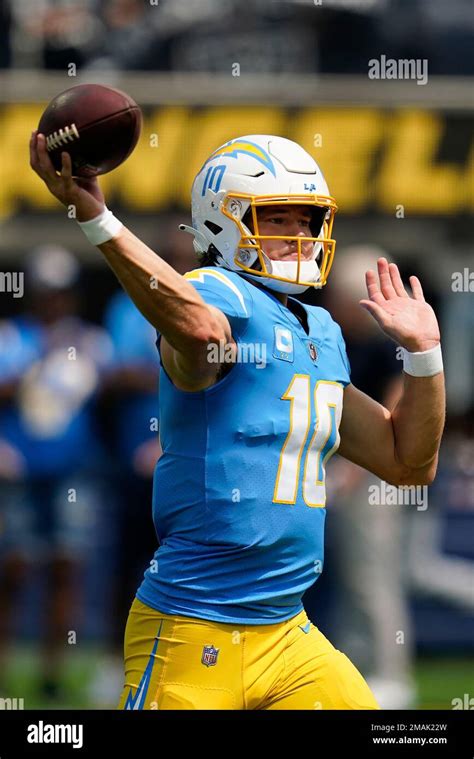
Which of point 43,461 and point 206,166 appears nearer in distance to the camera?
point 206,166

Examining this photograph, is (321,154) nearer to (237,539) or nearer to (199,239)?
(199,239)

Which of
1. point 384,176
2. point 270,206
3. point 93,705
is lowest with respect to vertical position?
point 93,705

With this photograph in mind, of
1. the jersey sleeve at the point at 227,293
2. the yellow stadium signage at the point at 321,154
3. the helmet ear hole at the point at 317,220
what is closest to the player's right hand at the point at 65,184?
the jersey sleeve at the point at 227,293

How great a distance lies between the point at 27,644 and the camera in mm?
8406

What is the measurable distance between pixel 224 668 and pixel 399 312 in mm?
1087

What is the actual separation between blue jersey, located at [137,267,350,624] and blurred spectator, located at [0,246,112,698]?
386 cm

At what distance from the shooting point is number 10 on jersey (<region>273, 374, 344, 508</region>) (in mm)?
3754

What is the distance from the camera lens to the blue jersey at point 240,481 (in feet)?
12.1

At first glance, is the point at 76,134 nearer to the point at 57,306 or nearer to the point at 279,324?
the point at 279,324

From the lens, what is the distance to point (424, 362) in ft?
13.3

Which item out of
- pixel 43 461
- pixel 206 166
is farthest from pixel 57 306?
pixel 206 166

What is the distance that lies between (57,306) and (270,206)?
150 inches

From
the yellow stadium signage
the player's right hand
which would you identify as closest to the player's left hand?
the player's right hand

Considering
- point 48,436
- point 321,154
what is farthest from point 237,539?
point 321,154
